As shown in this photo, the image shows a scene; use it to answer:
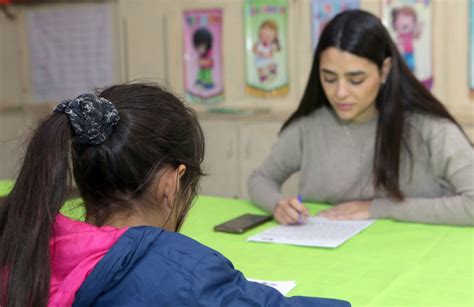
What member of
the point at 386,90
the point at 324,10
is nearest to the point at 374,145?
the point at 386,90

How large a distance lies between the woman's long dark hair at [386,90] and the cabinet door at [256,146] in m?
1.47

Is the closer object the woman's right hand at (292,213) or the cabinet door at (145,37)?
the woman's right hand at (292,213)

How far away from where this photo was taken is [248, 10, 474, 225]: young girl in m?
2.01

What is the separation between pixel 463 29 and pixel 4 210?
8.85ft

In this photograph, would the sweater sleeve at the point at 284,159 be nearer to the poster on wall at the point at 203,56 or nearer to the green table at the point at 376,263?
the green table at the point at 376,263

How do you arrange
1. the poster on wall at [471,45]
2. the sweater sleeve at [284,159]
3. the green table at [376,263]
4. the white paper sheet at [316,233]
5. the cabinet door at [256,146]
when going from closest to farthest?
the green table at [376,263], the white paper sheet at [316,233], the sweater sleeve at [284,159], the poster on wall at [471,45], the cabinet door at [256,146]

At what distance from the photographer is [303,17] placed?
3.62 m

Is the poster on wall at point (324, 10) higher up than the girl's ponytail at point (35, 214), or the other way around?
the poster on wall at point (324, 10)

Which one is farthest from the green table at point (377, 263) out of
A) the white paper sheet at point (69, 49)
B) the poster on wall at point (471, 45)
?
the white paper sheet at point (69, 49)

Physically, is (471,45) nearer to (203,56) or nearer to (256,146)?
(256,146)

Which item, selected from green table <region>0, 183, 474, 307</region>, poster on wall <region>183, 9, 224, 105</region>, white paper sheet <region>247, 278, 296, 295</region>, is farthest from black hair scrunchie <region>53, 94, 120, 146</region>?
poster on wall <region>183, 9, 224, 105</region>

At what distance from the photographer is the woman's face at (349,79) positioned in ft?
6.93

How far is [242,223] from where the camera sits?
1.96 metres

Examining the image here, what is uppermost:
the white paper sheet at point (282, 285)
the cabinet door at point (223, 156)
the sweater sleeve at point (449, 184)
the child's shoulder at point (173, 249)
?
the child's shoulder at point (173, 249)
